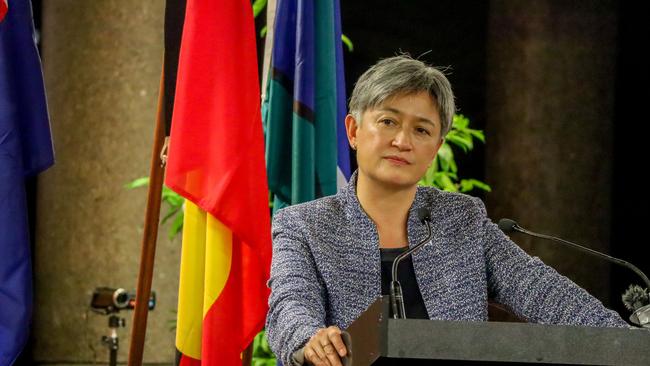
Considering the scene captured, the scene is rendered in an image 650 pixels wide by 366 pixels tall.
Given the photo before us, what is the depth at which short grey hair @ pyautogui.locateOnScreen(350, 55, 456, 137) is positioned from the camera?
2.91m

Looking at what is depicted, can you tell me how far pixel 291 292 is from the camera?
2.65 metres

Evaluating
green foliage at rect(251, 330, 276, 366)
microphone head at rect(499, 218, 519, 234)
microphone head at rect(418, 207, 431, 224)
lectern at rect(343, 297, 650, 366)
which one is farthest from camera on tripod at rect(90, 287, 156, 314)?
lectern at rect(343, 297, 650, 366)

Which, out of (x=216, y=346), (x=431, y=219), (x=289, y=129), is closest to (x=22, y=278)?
(x=216, y=346)

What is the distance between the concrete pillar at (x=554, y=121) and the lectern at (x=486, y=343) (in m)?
4.30

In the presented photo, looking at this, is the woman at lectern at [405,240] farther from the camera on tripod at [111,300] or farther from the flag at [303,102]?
the camera on tripod at [111,300]

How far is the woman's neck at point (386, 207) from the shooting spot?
2982mm

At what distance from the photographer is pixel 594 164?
6453 mm

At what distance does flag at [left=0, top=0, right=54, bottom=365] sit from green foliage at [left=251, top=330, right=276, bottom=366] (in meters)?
1.19

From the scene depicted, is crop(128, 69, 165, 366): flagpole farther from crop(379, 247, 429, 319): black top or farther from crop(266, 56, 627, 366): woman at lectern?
crop(379, 247, 429, 319): black top

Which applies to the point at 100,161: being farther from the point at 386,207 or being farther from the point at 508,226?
the point at 508,226

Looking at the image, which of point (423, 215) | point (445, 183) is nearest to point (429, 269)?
point (423, 215)

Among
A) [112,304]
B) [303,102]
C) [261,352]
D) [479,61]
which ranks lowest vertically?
[261,352]

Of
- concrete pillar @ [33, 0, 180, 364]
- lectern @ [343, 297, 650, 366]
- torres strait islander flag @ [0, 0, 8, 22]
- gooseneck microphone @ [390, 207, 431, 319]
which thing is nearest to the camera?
lectern @ [343, 297, 650, 366]

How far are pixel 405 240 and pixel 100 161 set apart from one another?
312 cm
